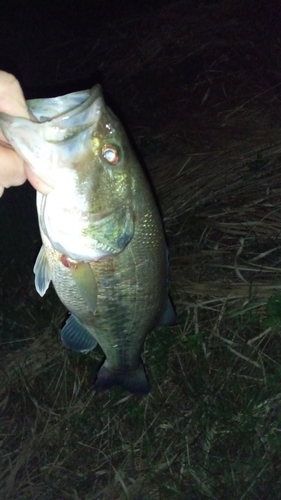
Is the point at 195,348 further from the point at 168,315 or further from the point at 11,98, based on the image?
the point at 11,98

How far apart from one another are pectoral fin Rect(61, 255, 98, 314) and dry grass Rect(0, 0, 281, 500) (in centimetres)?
170

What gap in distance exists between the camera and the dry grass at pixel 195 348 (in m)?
3.40

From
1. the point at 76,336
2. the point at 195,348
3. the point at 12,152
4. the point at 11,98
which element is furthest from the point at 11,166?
the point at 195,348

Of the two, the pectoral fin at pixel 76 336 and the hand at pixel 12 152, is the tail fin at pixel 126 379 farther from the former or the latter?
the hand at pixel 12 152

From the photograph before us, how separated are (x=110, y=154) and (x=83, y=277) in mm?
457

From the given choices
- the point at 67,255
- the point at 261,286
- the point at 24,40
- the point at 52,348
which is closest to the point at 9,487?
the point at 52,348

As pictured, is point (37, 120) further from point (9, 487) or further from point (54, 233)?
point (9, 487)

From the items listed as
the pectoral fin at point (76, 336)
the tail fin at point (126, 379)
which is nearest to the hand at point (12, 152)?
the pectoral fin at point (76, 336)

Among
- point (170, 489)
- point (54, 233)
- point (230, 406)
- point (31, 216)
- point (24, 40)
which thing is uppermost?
point (54, 233)

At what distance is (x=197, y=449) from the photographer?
3.43m

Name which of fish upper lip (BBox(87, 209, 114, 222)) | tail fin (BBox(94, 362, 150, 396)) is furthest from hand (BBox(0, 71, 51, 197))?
tail fin (BBox(94, 362, 150, 396))

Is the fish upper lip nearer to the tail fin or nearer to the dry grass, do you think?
the tail fin

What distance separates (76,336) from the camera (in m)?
2.39

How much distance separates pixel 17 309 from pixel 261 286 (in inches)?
68.8
